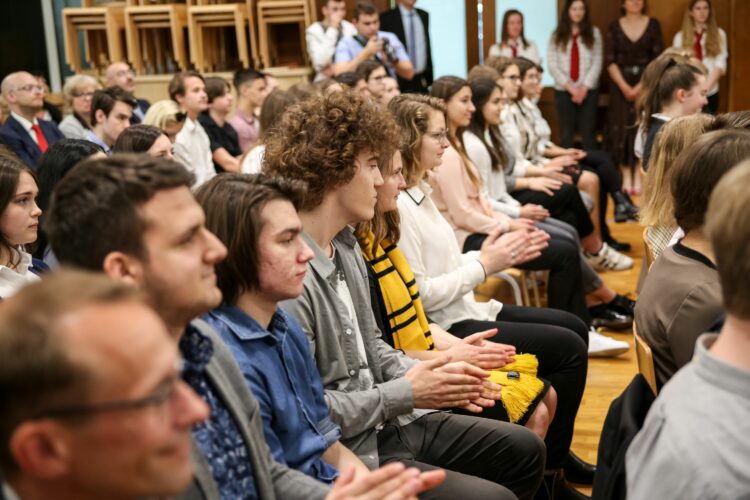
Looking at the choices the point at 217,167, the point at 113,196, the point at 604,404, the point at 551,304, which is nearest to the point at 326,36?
the point at 217,167

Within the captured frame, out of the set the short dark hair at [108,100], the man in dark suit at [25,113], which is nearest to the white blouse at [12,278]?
the short dark hair at [108,100]

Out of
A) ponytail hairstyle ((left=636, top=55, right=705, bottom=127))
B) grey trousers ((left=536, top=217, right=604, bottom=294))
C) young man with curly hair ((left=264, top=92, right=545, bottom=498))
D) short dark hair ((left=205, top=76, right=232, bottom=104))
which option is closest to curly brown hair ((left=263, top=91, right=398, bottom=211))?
young man with curly hair ((left=264, top=92, right=545, bottom=498))

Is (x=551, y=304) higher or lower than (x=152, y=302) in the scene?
lower

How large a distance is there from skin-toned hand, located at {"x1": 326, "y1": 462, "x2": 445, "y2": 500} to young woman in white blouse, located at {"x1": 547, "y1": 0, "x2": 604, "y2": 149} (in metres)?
7.50

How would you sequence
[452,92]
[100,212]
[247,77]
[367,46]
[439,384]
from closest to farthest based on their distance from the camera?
[100,212] → [439,384] → [452,92] → [247,77] → [367,46]

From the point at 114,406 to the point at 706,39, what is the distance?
8.49 meters

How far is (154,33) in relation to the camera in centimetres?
860

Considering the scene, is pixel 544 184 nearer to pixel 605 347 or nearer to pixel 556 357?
pixel 605 347

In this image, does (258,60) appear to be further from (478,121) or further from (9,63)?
(478,121)

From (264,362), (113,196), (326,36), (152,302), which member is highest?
(326,36)

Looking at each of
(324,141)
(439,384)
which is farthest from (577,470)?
(324,141)

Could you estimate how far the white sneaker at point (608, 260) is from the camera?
5457mm

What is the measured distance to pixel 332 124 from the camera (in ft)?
7.51

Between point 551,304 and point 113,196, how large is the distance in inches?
125
